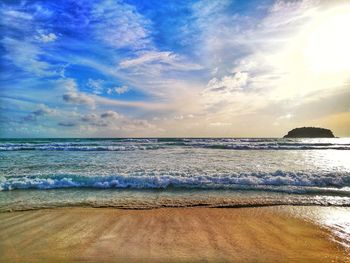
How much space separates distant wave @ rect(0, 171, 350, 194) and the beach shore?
2556 mm

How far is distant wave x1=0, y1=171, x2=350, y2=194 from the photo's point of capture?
29.5 feet

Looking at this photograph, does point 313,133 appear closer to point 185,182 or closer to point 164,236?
point 185,182

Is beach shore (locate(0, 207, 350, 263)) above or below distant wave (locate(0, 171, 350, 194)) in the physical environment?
below

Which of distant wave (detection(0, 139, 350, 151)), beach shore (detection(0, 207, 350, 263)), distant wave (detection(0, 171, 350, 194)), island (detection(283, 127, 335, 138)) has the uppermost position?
island (detection(283, 127, 335, 138))

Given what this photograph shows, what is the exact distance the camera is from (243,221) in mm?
5629

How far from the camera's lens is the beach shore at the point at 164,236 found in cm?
397

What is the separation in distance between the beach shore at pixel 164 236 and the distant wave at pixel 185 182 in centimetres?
256

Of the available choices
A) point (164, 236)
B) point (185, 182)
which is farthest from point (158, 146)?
point (164, 236)

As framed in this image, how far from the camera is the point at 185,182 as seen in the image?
9.25 metres

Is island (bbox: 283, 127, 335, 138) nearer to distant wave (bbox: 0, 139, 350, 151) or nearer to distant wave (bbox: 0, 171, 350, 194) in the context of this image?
distant wave (bbox: 0, 139, 350, 151)

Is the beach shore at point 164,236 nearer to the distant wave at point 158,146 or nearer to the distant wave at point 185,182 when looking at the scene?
the distant wave at point 185,182

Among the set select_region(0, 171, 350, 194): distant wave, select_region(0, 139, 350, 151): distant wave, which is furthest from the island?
select_region(0, 171, 350, 194): distant wave

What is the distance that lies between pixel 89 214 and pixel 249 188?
5095 millimetres

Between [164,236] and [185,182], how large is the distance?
14.9 feet
